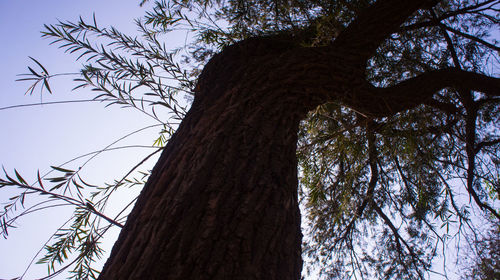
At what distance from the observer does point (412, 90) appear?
51.1 inches

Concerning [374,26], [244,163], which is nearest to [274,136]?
[244,163]

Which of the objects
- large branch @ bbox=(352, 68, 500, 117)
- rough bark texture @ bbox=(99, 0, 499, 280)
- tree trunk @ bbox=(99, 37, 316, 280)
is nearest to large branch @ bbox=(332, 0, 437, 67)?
rough bark texture @ bbox=(99, 0, 499, 280)

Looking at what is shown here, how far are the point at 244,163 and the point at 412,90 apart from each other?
1.03 metres

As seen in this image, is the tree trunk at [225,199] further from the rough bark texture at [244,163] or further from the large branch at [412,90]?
the large branch at [412,90]

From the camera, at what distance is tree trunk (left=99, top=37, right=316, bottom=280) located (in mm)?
543

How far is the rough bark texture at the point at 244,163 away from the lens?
21.8 inches

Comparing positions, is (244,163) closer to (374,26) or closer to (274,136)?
(274,136)

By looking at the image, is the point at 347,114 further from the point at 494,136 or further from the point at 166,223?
the point at 166,223

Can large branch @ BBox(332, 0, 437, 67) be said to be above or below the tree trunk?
above

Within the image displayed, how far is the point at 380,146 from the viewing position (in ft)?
6.72

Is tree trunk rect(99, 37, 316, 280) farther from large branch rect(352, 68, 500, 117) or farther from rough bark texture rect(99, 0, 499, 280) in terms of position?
large branch rect(352, 68, 500, 117)

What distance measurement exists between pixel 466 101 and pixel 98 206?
2.23 m

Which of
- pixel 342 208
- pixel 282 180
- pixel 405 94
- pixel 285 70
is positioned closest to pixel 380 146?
pixel 342 208

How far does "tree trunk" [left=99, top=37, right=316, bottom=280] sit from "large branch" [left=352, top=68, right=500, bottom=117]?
45 centimetres
